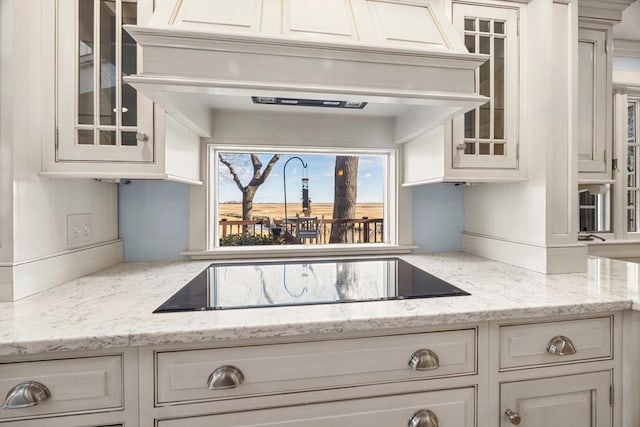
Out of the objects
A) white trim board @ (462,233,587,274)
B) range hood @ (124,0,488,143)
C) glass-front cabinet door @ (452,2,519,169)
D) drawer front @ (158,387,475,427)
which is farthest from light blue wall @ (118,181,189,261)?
white trim board @ (462,233,587,274)

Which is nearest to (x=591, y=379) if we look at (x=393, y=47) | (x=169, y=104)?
(x=393, y=47)

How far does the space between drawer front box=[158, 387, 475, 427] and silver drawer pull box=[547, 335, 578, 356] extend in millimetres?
308

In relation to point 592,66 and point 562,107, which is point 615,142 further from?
point 562,107

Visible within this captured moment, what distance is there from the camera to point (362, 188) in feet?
7.85

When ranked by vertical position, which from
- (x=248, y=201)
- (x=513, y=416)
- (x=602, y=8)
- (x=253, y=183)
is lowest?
(x=513, y=416)

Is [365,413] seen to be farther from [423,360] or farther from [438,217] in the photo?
[438,217]

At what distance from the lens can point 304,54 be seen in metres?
1.02

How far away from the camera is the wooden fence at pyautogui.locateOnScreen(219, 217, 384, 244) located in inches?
78.5

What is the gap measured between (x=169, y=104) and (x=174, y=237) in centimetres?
79

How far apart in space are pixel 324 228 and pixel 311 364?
5.07 feet

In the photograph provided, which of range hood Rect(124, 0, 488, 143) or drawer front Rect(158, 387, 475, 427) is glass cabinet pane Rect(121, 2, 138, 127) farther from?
drawer front Rect(158, 387, 475, 427)

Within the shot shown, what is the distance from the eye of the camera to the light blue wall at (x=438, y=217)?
1.88 meters

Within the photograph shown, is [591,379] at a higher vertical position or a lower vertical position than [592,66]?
lower

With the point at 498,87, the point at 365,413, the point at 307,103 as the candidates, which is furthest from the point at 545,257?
the point at 307,103
